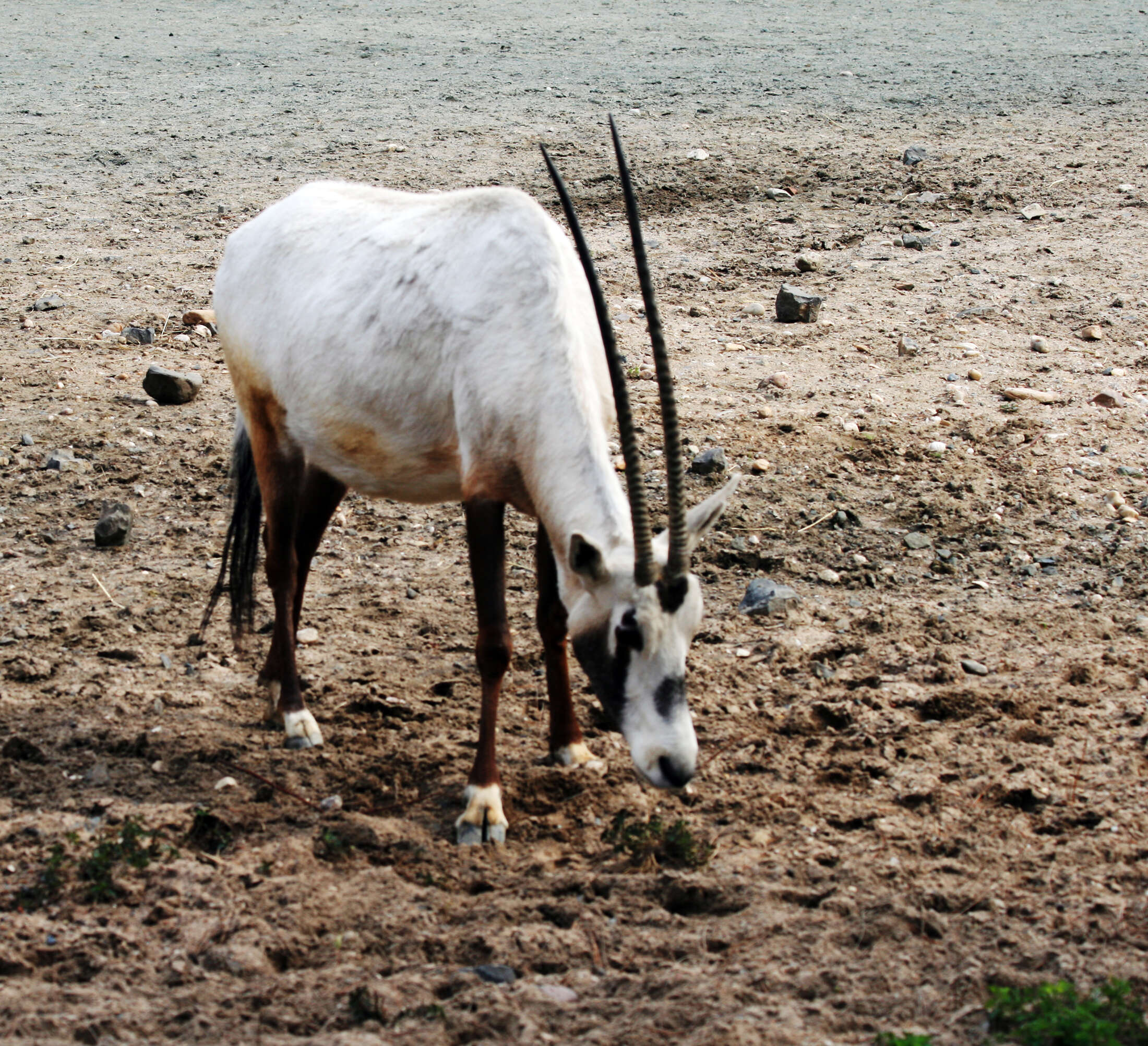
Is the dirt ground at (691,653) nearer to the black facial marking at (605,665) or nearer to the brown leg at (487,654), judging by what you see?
the brown leg at (487,654)

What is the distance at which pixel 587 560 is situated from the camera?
3867 millimetres

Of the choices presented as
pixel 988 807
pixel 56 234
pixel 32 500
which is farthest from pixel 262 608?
pixel 56 234

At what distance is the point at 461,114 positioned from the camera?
1364 cm

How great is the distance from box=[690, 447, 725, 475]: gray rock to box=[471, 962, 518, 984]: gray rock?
153 inches

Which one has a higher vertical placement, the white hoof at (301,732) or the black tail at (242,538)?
the black tail at (242,538)

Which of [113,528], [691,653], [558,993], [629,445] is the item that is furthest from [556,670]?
[113,528]

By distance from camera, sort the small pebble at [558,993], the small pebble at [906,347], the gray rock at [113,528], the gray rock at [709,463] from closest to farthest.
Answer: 1. the small pebble at [558,993]
2. the gray rock at [113,528]
3. the gray rock at [709,463]
4. the small pebble at [906,347]

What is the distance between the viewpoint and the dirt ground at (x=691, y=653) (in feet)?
11.8

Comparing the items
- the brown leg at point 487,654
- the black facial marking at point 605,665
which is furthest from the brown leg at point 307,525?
the black facial marking at point 605,665

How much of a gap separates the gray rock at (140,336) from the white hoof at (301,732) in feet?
14.8

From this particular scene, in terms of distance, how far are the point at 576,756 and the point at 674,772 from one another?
3.26 feet

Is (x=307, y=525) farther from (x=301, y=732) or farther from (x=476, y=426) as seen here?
(x=476, y=426)

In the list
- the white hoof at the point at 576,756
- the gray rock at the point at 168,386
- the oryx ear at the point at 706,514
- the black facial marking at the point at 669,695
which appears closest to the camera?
the black facial marking at the point at 669,695

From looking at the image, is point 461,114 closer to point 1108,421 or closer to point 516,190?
point 1108,421
